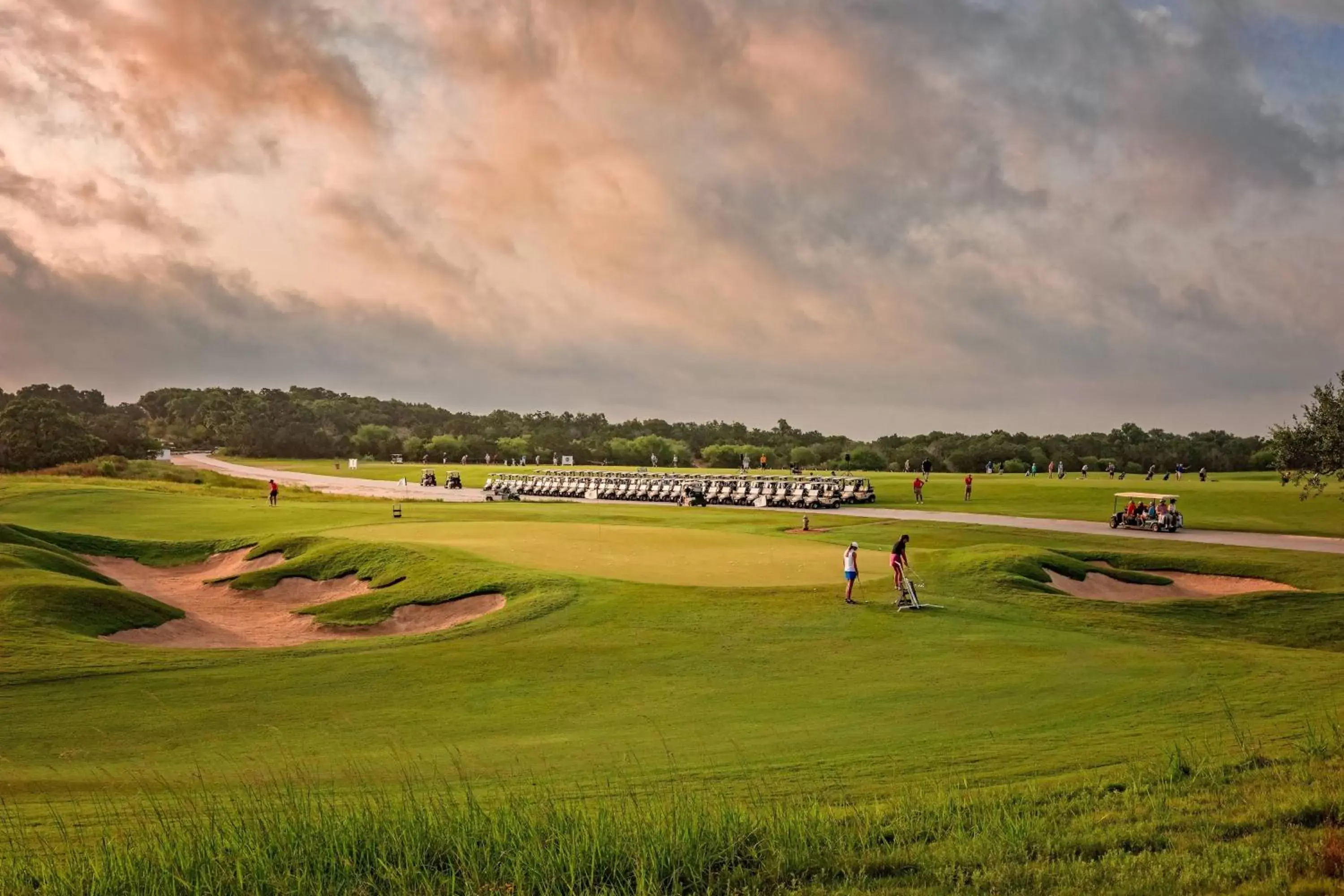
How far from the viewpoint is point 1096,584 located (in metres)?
32.3

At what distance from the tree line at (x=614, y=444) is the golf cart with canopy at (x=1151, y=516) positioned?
1136 inches

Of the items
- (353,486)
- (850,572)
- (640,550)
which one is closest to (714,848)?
(850,572)

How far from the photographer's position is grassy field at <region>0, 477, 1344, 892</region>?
758 centimetres

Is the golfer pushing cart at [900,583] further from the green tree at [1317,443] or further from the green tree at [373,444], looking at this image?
the green tree at [373,444]

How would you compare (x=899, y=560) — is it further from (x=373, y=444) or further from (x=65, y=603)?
(x=373, y=444)

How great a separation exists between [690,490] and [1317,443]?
128ft

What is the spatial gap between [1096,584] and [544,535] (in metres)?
21.0

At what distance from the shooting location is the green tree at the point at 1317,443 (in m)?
42.7

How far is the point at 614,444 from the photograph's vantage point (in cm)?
16600

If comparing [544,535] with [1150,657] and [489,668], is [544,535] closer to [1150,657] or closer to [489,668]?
[489,668]

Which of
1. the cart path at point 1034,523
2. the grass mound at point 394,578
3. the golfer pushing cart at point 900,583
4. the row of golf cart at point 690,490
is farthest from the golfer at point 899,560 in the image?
the row of golf cart at point 690,490

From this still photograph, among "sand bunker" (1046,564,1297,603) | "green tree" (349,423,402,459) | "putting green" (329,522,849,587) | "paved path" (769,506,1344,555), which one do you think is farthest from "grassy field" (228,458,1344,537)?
"green tree" (349,423,402,459)

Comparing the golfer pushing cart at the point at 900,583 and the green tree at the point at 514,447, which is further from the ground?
the green tree at the point at 514,447

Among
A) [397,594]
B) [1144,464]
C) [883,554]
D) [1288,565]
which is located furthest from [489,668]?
[1144,464]
